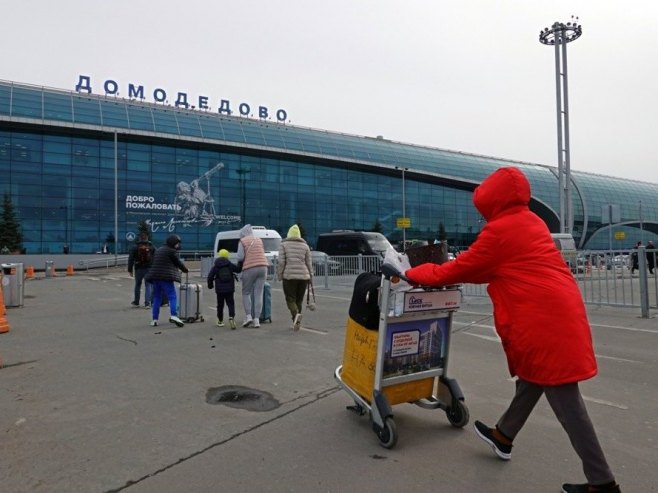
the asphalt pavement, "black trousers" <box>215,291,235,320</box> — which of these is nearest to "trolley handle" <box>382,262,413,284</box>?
the asphalt pavement

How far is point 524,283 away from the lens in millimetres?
2947

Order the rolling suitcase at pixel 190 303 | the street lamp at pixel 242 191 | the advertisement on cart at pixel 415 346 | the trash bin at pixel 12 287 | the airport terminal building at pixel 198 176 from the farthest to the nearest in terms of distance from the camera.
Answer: the street lamp at pixel 242 191 < the airport terminal building at pixel 198 176 < the trash bin at pixel 12 287 < the rolling suitcase at pixel 190 303 < the advertisement on cart at pixel 415 346

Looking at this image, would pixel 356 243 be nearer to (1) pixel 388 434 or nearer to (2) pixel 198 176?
(1) pixel 388 434

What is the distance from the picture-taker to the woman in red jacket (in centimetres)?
281

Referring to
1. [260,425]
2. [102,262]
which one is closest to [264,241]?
[260,425]

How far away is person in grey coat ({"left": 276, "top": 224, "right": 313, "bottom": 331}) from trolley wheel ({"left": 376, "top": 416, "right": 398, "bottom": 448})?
17.1ft

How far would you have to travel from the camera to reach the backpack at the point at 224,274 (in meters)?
9.07

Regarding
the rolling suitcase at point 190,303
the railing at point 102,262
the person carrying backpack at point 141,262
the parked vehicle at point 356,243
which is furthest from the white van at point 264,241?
the railing at point 102,262

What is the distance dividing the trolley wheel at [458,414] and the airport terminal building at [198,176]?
132ft

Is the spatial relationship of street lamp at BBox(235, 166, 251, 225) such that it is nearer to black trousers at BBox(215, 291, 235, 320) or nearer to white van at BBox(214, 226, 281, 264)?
white van at BBox(214, 226, 281, 264)

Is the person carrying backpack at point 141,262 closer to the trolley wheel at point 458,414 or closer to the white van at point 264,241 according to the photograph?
the white van at point 264,241

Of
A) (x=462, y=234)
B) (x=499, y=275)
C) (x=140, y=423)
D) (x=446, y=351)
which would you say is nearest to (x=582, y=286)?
(x=446, y=351)

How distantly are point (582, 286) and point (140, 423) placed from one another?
10.1 m

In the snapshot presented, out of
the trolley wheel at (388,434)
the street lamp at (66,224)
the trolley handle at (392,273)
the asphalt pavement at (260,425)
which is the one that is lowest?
the asphalt pavement at (260,425)
